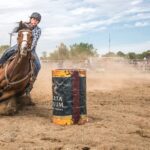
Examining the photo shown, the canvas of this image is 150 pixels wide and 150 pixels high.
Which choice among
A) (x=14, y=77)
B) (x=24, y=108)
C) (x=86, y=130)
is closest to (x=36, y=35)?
(x=14, y=77)

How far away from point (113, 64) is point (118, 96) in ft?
74.3

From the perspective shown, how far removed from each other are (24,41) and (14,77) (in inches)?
40.6

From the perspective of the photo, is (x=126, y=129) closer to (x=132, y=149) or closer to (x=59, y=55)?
(x=132, y=149)

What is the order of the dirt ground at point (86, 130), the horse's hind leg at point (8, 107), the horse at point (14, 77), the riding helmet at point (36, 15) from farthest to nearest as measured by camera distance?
the riding helmet at point (36, 15)
the horse's hind leg at point (8, 107)
the horse at point (14, 77)
the dirt ground at point (86, 130)

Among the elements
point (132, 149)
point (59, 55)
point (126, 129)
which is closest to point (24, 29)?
point (126, 129)

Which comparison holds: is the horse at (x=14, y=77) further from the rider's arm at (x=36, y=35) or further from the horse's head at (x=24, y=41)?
the rider's arm at (x=36, y=35)

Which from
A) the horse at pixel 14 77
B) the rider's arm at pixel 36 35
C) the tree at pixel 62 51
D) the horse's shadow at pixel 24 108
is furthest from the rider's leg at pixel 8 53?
the tree at pixel 62 51

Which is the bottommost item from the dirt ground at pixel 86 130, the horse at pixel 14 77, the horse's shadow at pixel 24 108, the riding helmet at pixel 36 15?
the dirt ground at pixel 86 130

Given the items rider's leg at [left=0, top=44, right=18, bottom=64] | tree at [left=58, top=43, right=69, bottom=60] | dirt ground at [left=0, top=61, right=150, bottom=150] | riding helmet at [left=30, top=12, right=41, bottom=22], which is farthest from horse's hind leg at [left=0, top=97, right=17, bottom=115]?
tree at [left=58, top=43, right=69, bottom=60]

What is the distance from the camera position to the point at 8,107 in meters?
9.88

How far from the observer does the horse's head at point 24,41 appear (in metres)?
8.95

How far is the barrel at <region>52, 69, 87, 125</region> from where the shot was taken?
8.93m

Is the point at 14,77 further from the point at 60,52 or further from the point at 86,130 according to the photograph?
the point at 60,52

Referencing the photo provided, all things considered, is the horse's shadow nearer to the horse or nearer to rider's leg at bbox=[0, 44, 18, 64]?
the horse
